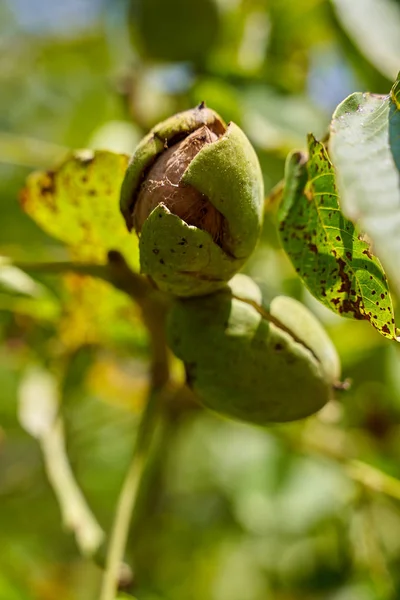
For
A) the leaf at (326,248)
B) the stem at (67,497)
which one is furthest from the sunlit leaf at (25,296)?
the leaf at (326,248)

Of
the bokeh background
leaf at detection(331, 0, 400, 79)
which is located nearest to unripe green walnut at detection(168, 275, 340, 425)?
the bokeh background

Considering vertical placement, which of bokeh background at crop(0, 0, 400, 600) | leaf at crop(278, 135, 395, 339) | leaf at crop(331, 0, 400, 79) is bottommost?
bokeh background at crop(0, 0, 400, 600)

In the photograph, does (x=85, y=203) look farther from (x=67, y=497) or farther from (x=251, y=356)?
(x=67, y=497)

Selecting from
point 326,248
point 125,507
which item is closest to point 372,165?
point 326,248

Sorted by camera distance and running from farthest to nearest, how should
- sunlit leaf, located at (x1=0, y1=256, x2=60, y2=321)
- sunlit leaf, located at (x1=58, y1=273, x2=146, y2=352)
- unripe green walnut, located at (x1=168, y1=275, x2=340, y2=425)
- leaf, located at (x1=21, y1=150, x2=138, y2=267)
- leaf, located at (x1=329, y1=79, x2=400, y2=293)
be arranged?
sunlit leaf, located at (x1=58, y1=273, x2=146, y2=352), sunlit leaf, located at (x1=0, y1=256, x2=60, y2=321), leaf, located at (x1=21, y1=150, x2=138, y2=267), unripe green walnut, located at (x1=168, y1=275, x2=340, y2=425), leaf, located at (x1=329, y1=79, x2=400, y2=293)

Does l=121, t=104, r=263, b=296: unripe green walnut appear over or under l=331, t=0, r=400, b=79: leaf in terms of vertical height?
under

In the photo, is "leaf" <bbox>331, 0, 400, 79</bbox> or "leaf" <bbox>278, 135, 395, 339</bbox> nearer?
"leaf" <bbox>278, 135, 395, 339</bbox>

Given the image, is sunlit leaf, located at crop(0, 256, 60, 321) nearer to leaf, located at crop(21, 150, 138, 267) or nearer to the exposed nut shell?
leaf, located at crop(21, 150, 138, 267)
